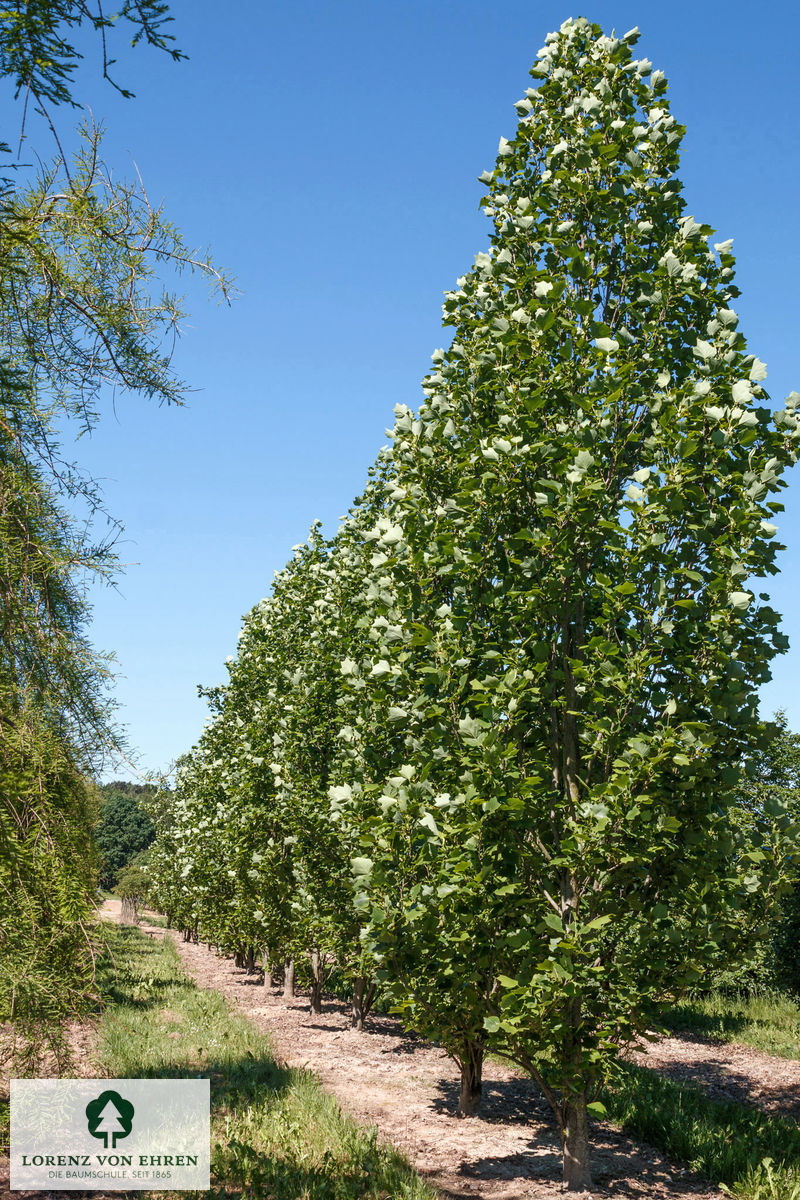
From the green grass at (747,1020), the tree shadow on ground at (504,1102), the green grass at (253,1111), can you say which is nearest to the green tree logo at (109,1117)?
the green grass at (253,1111)

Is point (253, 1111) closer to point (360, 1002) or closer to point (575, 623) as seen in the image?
point (575, 623)

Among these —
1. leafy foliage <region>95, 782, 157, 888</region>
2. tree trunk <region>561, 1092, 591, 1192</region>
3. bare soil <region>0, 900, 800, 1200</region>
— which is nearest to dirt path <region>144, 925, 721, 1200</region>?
bare soil <region>0, 900, 800, 1200</region>

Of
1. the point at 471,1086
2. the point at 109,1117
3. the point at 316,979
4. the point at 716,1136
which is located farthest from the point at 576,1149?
the point at 316,979

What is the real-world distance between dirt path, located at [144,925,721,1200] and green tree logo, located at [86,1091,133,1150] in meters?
2.42

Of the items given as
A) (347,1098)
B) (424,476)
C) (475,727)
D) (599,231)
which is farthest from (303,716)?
(599,231)

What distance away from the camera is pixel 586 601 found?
646 centimetres

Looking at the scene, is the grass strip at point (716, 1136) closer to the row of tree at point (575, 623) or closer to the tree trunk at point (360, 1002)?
the row of tree at point (575, 623)

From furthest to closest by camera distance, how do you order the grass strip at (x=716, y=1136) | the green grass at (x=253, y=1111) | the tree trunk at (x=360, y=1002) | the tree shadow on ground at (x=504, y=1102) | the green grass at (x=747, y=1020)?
the green grass at (x=747, y=1020), the tree trunk at (x=360, y=1002), the tree shadow on ground at (x=504, y=1102), the grass strip at (x=716, y=1136), the green grass at (x=253, y=1111)

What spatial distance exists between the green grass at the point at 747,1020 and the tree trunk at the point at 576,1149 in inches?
426

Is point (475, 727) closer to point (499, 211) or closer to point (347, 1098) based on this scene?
point (499, 211)

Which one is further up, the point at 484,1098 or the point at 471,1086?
the point at 471,1086

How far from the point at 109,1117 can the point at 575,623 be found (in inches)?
223

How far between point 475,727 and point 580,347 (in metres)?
2.96

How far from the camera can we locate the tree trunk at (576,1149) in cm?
607
